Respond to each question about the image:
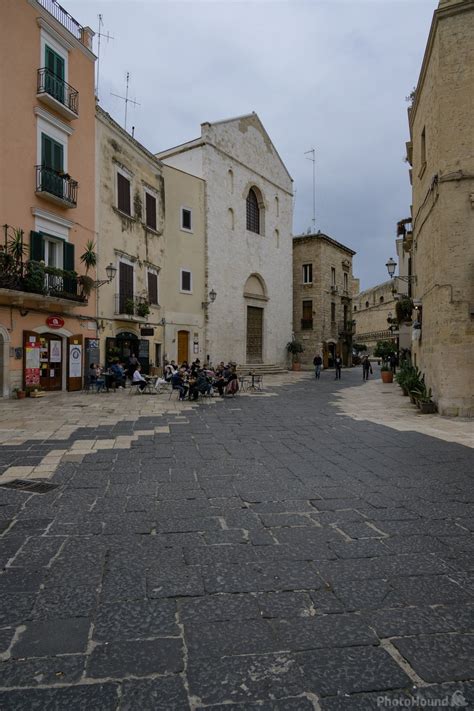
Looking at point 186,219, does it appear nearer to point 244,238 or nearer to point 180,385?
point 244,238

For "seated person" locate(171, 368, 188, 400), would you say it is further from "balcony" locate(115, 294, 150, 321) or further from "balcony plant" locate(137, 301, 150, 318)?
"balcony plant" locate(137, 301, 150, 318)

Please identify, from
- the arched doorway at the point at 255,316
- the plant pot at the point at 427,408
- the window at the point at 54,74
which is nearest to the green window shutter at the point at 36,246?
the window at the point at 54,74

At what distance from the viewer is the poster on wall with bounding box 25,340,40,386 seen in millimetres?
14586

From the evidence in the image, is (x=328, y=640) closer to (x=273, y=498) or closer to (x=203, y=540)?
(x=203, y=540)

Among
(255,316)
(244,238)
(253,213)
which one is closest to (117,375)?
(255,316)

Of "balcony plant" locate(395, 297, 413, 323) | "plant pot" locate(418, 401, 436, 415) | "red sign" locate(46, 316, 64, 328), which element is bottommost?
"plant pot" locate(418, 401, 436, 415)

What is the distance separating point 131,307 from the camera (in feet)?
62.6

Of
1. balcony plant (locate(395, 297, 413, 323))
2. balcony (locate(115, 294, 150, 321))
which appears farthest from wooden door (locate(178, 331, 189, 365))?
balcony plant (locate(395, 297, 413, 323))

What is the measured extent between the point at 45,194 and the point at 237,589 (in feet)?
50.0

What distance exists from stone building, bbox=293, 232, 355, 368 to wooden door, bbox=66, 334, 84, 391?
2171 centimetres

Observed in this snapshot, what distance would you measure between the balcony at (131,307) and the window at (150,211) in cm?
418

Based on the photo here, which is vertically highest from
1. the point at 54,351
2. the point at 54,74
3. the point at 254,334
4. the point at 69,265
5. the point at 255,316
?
the point at 54,74

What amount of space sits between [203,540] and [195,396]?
34.9 feet

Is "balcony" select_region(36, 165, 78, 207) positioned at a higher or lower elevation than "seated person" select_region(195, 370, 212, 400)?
higher
